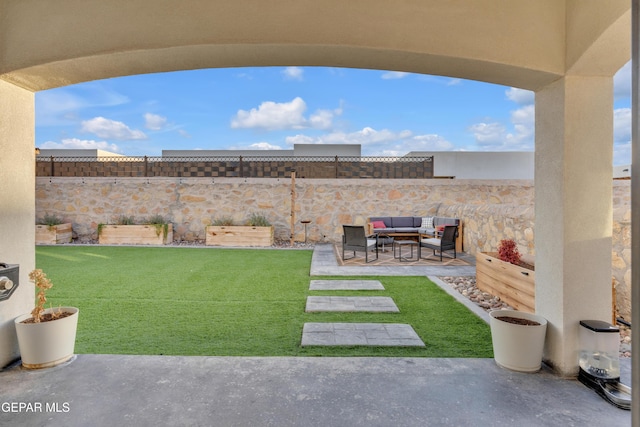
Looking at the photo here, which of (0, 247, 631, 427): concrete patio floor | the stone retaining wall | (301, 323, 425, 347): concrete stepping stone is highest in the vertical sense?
the stone retaining wall

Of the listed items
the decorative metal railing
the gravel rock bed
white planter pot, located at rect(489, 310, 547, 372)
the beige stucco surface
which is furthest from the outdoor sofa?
the beige stucco surface

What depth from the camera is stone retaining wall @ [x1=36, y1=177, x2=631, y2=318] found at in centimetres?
1066

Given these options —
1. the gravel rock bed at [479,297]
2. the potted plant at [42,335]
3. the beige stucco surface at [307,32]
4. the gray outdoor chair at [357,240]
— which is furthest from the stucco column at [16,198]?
the gray outdoor chair at [357,240]

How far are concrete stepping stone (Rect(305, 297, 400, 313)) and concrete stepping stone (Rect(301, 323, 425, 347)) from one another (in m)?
0.48

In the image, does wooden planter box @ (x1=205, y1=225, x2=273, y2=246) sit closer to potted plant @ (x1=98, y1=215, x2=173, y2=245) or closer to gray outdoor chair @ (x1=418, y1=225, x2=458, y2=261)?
potted plant @ (x1=98, y1=215, x2=173, y2=245)

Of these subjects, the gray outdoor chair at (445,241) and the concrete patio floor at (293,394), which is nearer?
the concrete patio floor at (293,394)

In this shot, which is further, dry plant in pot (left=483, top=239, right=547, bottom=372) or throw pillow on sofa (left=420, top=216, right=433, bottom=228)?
throw pillow on sofa (left=420, top=216, right=433, bottom=228)

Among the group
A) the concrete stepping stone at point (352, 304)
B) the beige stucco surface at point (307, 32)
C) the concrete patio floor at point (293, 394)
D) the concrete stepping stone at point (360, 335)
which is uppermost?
the beige stucco surface at point (307, 32)

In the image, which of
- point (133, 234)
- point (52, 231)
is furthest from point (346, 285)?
point (52, 231)

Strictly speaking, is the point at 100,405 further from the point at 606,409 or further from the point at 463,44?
the point at 463,44

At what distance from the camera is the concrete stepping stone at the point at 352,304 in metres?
4.10

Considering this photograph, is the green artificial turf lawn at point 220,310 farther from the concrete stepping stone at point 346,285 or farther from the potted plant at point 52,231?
Answer: the potted plant at point 52,231

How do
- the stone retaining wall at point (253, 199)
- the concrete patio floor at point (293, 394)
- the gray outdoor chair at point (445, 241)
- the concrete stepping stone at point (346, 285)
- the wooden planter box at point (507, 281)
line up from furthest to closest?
1. the stone retaining wall at point (253, 199)
2. the gray outdoor chair at point (445, 241)
3. the concrete stepping stone at point (346, 285)
4. the wooden planter box at point (507, 281)
5. the concrete patio floor at point (293, 394)

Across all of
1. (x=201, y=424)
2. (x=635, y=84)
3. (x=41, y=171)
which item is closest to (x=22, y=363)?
(x=201, y=424)
